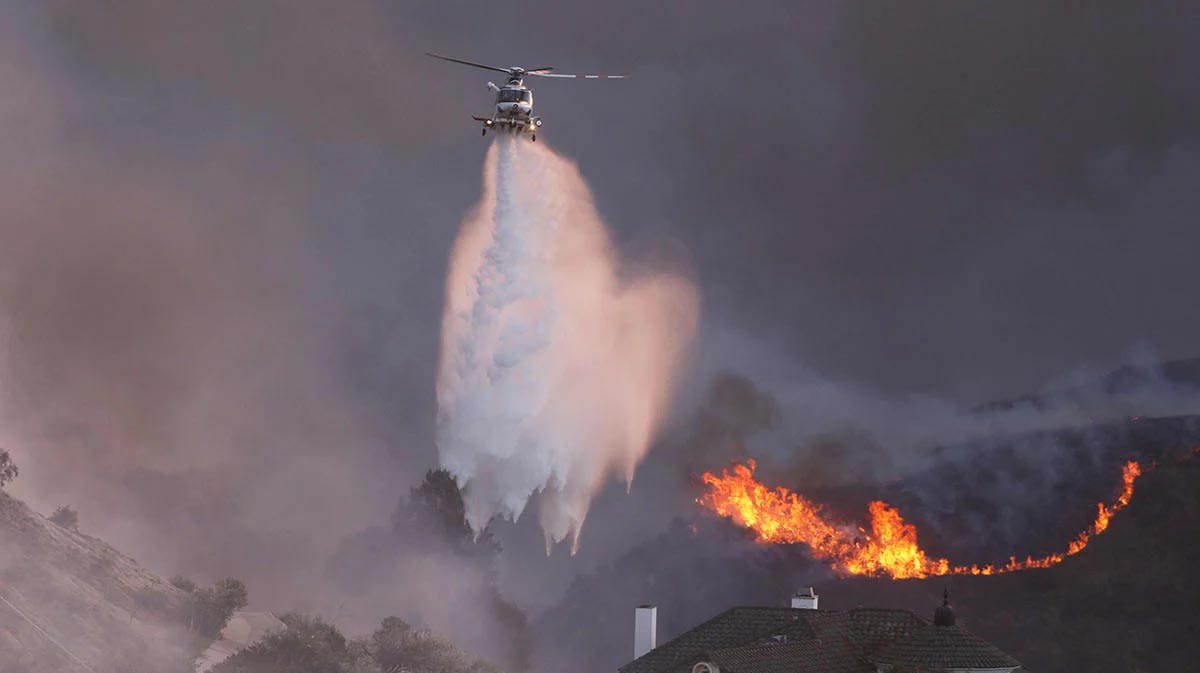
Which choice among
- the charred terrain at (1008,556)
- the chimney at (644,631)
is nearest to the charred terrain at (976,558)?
the charred terrain at (1008,556)

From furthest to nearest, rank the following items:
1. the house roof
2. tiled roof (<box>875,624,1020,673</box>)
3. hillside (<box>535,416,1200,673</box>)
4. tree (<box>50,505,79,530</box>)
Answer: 1. hillside (<box>535,416,1200,673</box>)
2. tree (<box>50,505,79,530</box>)
3. tiled roof (<box>875,624,1020,673</box>)
4. the house roof

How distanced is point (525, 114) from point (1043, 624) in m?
62.4

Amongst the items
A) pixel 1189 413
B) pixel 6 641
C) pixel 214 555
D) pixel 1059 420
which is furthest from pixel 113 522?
pixel 1189 413

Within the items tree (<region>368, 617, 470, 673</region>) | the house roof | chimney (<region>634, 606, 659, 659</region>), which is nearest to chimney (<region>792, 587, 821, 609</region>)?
the house roof

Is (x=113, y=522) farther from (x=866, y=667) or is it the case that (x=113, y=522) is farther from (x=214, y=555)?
(x=866, y=667)

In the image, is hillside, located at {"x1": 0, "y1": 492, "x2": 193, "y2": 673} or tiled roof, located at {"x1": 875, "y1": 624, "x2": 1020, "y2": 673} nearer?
tiled roof, located at {"x1": 875, "y1": 624, "x2": 1020, "y2": 673}

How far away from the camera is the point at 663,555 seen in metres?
137

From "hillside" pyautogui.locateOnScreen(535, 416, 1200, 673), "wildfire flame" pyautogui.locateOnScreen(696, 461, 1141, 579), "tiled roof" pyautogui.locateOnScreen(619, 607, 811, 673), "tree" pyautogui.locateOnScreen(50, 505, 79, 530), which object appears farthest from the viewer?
"wildfire flame" pyautogui.locateOnScreen(696, 461, 1141, 579)

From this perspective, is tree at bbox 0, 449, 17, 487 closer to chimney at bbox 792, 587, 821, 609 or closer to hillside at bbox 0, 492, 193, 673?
hillside at bbox 0, 492, 193, 673

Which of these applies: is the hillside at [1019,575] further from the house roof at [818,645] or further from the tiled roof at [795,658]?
the tiled roof at [795,658]

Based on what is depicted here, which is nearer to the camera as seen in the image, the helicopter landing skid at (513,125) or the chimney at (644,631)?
the chimney at (644,631)

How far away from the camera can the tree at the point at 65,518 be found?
124 metres

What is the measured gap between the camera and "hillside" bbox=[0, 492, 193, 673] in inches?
3590

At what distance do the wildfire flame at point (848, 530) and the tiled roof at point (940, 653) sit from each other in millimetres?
46819
